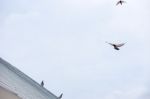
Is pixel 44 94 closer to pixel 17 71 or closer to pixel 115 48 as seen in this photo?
pixel 17 71

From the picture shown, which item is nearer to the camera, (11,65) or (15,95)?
(15,95)

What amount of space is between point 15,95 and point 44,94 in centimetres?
1035

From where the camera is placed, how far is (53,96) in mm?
29953

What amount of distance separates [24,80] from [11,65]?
1.60 metres

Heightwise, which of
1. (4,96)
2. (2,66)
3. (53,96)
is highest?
(53,96)

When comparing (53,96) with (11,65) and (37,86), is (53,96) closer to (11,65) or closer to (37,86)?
(37,86)

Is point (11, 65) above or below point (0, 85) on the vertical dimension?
above

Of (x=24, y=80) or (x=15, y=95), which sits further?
(x=24, y=80)

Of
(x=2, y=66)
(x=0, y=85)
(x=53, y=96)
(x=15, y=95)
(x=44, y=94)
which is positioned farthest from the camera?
(x=53, y=96)

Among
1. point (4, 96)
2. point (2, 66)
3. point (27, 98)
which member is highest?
point (2, 66)

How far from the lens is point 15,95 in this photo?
1759 cm

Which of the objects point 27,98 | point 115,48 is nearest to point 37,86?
point 27,98

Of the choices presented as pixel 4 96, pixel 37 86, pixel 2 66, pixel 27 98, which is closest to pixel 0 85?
pixel 4 96

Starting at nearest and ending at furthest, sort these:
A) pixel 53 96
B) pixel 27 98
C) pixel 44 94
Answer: pixel 27 98
pixel 44 94
pixel 53 96
